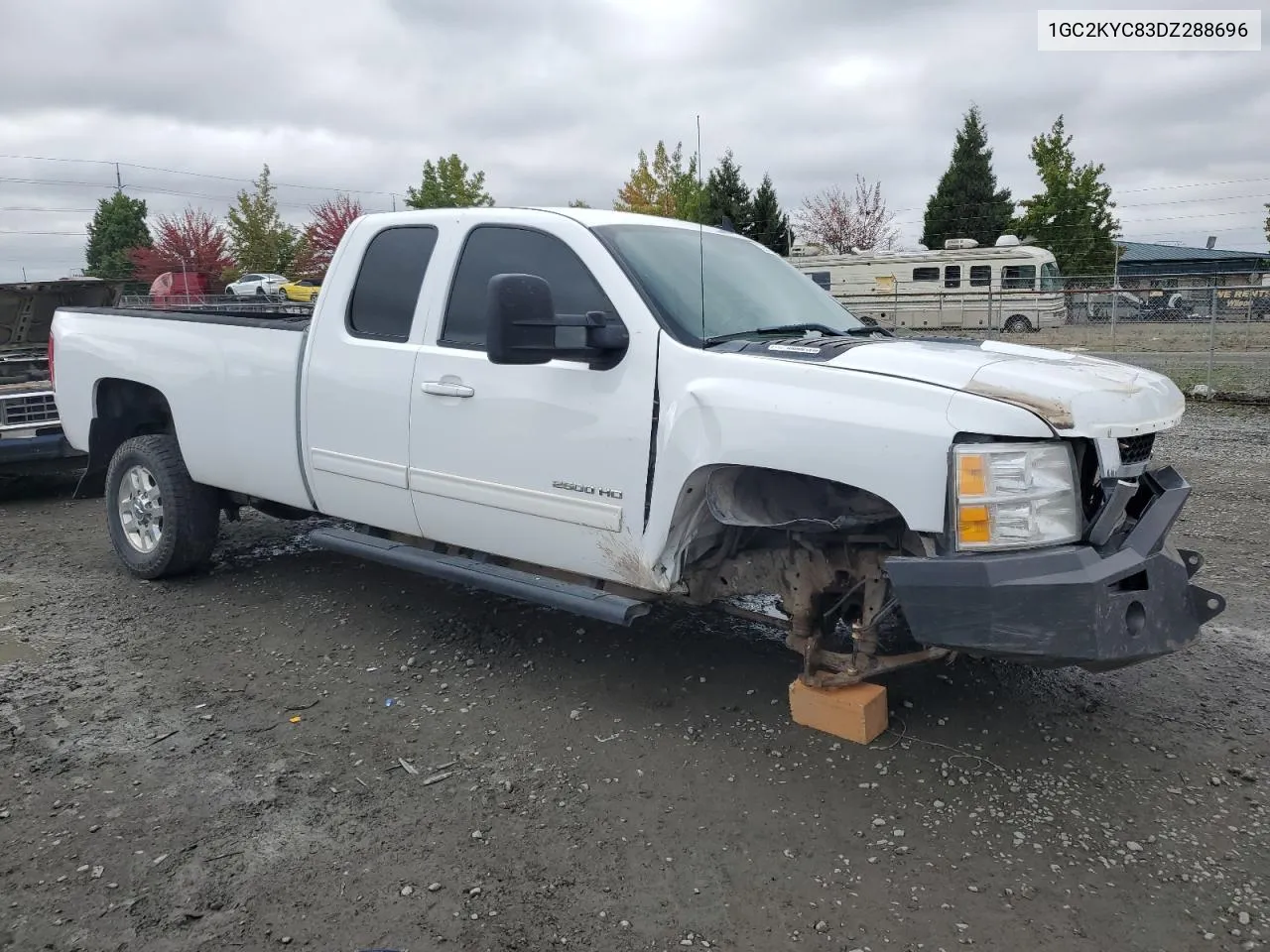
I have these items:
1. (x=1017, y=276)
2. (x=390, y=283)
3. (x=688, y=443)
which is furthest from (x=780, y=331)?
(x=1017, y=276)

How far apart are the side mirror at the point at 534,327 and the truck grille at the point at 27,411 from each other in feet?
19.3

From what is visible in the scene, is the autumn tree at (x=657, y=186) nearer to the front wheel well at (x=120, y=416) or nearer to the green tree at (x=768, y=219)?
the green tree at (x=768, y=219)

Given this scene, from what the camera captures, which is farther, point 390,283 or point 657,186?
point 657,186

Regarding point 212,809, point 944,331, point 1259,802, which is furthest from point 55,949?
point 944,331

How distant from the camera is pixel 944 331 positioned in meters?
26.4

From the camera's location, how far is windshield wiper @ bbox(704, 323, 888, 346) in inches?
150

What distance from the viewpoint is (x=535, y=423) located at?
4.02 m

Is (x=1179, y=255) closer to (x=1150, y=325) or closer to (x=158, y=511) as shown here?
(x=1150, y=325)

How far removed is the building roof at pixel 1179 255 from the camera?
5384cm

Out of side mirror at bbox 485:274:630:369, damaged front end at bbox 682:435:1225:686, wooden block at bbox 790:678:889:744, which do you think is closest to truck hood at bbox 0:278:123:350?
side mirror at bbox 485:274:630:369

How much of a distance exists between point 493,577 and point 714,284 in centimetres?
149

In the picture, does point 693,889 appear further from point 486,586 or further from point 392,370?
point 392,370

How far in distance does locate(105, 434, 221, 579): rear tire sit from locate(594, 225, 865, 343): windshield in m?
3.02

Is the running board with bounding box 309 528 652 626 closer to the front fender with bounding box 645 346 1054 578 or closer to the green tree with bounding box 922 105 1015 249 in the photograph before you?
the front fender with bounding box 645 346 1054 578
